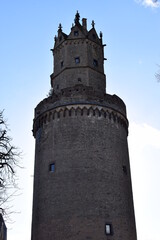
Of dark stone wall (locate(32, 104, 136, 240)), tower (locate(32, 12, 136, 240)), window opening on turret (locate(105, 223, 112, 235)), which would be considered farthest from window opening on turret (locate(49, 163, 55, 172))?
window opening on turret (locate(105, 223, 112, 235))

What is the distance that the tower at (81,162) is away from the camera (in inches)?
918

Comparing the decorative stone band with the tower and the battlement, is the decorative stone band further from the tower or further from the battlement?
the battlement

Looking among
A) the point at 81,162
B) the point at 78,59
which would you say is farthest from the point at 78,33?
the point at 81,162

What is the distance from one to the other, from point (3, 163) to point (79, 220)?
23.0 ft

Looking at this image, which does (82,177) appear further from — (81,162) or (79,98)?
(79,98)

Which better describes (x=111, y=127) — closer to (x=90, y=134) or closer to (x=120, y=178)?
(x=90, y=134)

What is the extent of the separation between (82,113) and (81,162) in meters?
3.82

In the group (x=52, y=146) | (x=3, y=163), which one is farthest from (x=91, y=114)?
(x=3, y=163)

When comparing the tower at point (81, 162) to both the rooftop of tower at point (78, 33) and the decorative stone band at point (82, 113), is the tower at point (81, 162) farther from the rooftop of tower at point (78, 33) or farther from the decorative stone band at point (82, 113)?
the rooftop of tower at point (78, 33)

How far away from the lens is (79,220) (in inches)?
905

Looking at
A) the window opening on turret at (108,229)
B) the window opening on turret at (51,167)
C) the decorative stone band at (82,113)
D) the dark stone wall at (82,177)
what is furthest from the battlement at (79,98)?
the window opening on turret at (108,229)

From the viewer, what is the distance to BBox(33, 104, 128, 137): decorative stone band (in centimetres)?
2656

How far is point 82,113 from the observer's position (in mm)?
26453

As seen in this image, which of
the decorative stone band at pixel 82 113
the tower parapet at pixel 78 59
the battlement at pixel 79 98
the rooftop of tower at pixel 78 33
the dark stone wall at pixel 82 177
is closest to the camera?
the dark stone wall at pixel 82 177
